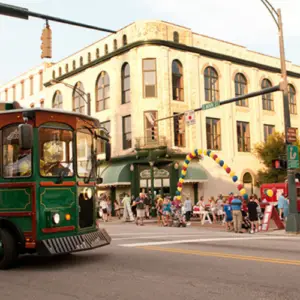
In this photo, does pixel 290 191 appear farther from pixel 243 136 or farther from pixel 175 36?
pixel 243 136

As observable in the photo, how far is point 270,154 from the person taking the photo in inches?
1416

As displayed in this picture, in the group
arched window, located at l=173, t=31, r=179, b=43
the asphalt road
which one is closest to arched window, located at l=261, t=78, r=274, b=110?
arched window, located at l=173, t=31, r=179, b=43

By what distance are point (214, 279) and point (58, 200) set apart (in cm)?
340

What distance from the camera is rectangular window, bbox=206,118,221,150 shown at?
3569cm

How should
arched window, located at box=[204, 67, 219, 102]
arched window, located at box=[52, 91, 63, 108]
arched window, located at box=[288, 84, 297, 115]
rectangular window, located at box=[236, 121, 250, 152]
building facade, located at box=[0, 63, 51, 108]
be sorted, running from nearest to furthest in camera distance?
1. arched window, located at box=[204, 67, 219, 102]
2. rectangular window, located at box=[236, 121, 250, 152]
3. arched window, located at box=[288, 84, 297, 115]
4. arched window, located at box=[52, 91, 63, 108]
5. building facade, located at box=[0, 63, 51, 108]

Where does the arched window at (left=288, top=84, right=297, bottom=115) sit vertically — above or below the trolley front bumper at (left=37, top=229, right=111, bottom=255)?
above

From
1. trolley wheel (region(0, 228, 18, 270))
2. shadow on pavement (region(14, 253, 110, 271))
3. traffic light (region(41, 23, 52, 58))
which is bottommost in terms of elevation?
shadow on pavement (region(14, 253, 110, 271))

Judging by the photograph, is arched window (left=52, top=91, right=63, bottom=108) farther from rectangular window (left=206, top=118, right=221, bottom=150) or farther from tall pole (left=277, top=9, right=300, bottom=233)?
tall pole (left=277, top=9, right=300, bottom=233)

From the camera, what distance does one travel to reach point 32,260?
1005 cm

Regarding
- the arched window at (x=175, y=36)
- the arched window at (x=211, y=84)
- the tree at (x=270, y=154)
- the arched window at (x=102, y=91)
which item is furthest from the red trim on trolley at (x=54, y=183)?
the tree at (x=270, y=154)

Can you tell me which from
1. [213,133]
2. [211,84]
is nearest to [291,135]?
[213,133]

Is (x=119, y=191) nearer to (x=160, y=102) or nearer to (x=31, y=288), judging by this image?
(x=160, y=102)

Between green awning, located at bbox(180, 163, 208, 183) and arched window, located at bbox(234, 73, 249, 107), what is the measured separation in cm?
779

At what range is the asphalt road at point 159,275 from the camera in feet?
21.6
